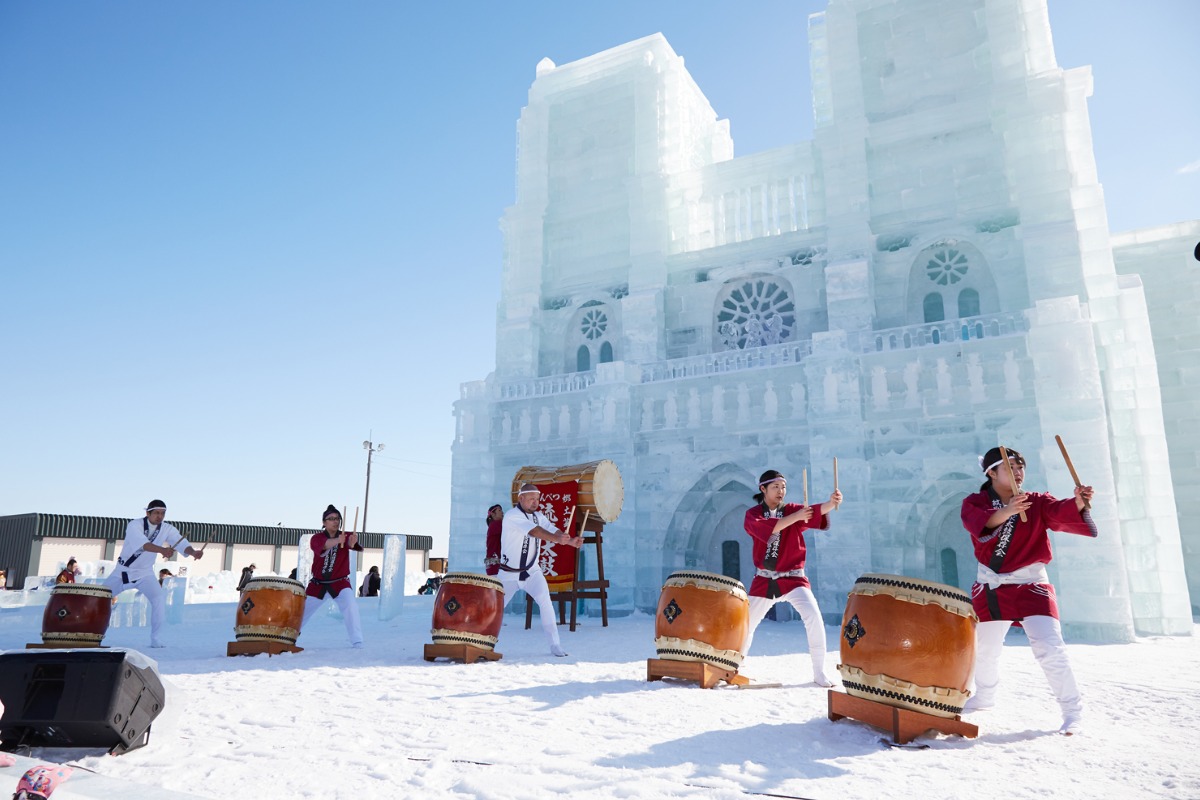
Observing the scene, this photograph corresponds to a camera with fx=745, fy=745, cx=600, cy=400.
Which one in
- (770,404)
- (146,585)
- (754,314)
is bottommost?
(146,585)

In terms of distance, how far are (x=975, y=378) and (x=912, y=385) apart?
959 millimetres

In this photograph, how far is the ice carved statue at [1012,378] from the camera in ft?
38.8

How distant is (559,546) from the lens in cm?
1166

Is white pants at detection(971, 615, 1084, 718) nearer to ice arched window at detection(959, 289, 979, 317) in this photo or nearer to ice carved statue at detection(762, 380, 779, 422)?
ice carved statue at detection(762, 380, 779, 422)

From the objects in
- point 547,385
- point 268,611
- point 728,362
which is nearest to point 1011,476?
point 268,611

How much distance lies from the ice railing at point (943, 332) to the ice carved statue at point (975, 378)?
0.34 metres

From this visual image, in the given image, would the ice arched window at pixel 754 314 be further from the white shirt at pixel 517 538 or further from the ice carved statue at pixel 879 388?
the white shirt at pixel 517 538

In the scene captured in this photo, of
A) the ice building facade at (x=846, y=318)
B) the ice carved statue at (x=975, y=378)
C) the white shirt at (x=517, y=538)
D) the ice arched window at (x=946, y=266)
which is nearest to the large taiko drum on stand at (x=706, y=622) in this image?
the white shirt at (x=517, y=538)

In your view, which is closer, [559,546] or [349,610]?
[349,610]

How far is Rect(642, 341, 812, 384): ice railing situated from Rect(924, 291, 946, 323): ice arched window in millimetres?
2754

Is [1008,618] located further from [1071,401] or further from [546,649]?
[1071,401]

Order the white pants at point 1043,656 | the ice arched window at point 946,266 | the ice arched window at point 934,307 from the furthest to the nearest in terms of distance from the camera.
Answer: the ice arched window at point 934,307
the ice arched window at point 946,266
the white pants at point 1043,656

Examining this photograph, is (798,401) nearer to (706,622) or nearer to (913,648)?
(706,622)

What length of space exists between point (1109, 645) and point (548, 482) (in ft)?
26.5
